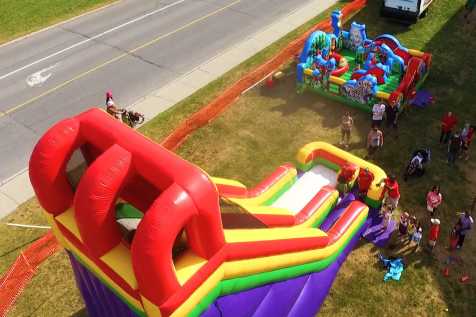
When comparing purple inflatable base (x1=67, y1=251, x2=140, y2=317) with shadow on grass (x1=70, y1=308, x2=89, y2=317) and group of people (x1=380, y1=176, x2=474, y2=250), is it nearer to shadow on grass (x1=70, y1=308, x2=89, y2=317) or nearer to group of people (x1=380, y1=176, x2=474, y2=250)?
shadow on grass (x1=70, y1=308, x2=89, y2=317)

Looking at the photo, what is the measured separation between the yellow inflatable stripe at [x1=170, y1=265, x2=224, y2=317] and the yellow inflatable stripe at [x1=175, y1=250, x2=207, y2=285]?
9.8 inches

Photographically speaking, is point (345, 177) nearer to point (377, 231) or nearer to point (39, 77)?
point (377, 231)

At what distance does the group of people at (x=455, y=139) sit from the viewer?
14.2 m

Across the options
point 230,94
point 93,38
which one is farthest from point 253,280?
point 93,38

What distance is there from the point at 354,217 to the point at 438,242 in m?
2.84

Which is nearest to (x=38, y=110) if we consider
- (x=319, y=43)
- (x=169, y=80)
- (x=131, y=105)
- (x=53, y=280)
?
(x=131, y=105)

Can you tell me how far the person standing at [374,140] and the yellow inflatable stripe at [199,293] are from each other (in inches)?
391

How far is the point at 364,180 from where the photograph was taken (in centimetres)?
1262

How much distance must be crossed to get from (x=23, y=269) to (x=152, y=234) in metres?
8.81

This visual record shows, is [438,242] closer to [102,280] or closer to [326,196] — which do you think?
[326,196]

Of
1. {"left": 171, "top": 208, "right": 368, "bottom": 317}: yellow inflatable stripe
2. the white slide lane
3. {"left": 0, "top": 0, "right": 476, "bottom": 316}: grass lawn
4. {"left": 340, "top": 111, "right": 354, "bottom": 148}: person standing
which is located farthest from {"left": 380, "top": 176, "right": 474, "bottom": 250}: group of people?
{"left": 171, "top": 208, "right": 368, "bottom": 317}: yellow inflatable stripe

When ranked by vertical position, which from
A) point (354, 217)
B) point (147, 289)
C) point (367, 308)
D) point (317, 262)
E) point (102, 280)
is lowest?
point (367, 308)

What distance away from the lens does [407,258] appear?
12000mm

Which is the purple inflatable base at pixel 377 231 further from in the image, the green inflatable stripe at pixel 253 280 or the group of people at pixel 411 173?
the green inflatable stripe at pixel 253 280
